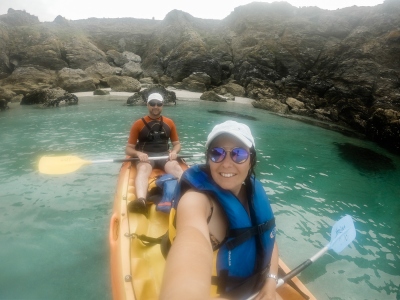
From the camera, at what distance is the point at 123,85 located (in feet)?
93.1

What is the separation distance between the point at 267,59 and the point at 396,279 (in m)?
33.1

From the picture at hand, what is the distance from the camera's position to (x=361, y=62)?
2456 centimetres

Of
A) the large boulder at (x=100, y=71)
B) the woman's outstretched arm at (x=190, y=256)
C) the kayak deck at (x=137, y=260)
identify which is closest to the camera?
the woman's outstretched arm at (x=190, y=256)

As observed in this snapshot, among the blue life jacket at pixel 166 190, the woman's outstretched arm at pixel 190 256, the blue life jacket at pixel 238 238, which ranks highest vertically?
the woman's outstretched arm at pixel 190 256

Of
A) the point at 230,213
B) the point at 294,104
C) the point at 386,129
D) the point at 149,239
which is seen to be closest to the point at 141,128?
the point at 149,239

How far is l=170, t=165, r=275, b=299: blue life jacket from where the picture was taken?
192 centimetres

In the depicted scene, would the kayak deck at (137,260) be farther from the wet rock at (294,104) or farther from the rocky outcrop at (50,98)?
the wet rock at (294,104)

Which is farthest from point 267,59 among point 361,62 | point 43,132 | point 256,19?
point 43,132

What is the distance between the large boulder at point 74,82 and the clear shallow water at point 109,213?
1587 cm

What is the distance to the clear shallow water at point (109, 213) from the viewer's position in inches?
151

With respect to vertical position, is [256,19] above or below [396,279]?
above

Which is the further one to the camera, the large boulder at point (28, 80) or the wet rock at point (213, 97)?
the large boulder at point (28, 80)

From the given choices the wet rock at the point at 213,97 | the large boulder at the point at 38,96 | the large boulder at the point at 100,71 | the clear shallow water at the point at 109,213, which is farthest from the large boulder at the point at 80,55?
the clear shallow water at the point at 109,213

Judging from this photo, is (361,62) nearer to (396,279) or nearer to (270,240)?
(396,279)
